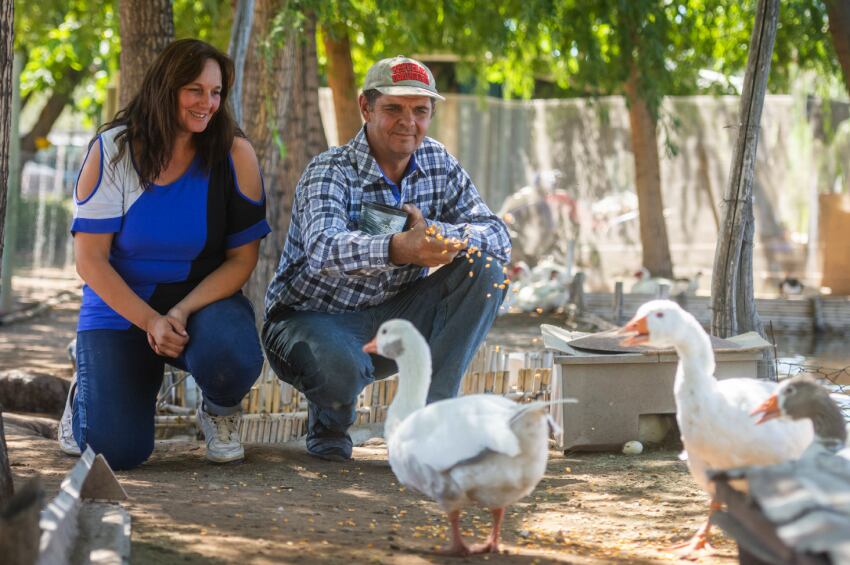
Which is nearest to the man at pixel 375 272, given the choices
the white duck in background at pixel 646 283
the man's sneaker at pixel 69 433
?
the man's sneaker at pixel 69 433

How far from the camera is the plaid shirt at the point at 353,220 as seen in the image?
5.00 meters

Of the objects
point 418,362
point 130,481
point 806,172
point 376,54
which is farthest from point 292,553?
point 806,172

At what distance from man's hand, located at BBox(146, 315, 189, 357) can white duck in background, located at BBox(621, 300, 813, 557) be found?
204 cm

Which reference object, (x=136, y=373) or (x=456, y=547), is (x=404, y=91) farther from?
(x=456, y=547)

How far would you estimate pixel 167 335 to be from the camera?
4.72m

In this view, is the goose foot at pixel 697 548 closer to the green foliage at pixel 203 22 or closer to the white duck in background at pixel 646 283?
the white duck in background at pixel 646 283

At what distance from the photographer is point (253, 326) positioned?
506 cm

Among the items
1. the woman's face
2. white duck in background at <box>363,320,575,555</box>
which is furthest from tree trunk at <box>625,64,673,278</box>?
white duck in background at <box>363,320,575,555</box>

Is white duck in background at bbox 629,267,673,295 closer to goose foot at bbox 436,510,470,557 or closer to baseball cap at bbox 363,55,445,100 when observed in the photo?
baseball cap at bbox 363,55,445,100

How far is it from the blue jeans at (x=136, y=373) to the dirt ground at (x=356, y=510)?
174 mm

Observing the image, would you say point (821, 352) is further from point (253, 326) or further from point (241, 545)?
point (241, 545)

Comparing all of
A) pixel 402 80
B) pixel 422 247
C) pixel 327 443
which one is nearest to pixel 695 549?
pixel 422 247

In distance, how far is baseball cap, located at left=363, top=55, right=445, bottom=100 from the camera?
508cm

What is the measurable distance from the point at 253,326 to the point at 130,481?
0.93 m
